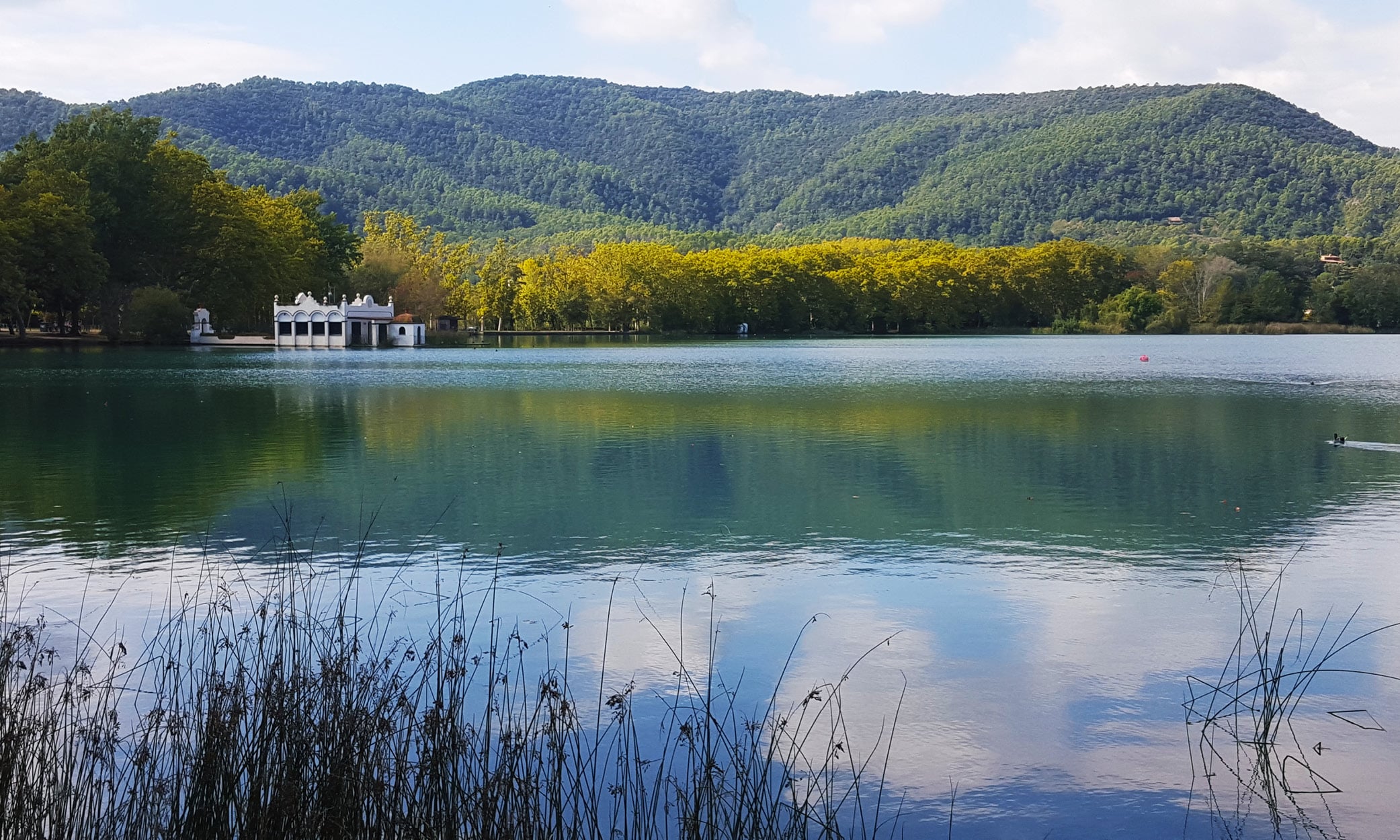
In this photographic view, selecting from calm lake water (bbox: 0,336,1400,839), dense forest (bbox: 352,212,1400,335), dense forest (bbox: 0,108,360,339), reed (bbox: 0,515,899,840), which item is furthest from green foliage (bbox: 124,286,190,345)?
reed (bbox: 0,515,899,840)

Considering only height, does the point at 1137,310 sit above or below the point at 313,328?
above

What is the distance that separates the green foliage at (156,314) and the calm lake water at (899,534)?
36796mm

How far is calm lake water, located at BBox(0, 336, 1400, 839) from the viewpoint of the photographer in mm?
6566

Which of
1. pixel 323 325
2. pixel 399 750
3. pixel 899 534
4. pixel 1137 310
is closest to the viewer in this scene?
pixel 399 750

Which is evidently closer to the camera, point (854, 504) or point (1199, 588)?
point (1199, 588)

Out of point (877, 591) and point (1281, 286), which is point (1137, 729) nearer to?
point (877, 591)

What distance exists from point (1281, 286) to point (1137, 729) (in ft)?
376

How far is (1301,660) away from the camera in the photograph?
314 inches

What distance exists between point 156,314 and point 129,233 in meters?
4.48

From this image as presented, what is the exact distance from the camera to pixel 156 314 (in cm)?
6531

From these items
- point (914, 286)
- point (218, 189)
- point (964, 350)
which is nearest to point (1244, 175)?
point (914, 286)

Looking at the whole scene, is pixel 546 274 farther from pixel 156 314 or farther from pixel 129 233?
pixel 156 314

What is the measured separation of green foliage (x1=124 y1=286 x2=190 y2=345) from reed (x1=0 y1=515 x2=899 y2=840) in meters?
61.8

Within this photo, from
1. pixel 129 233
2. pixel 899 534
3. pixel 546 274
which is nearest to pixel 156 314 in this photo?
pixel 129 233
